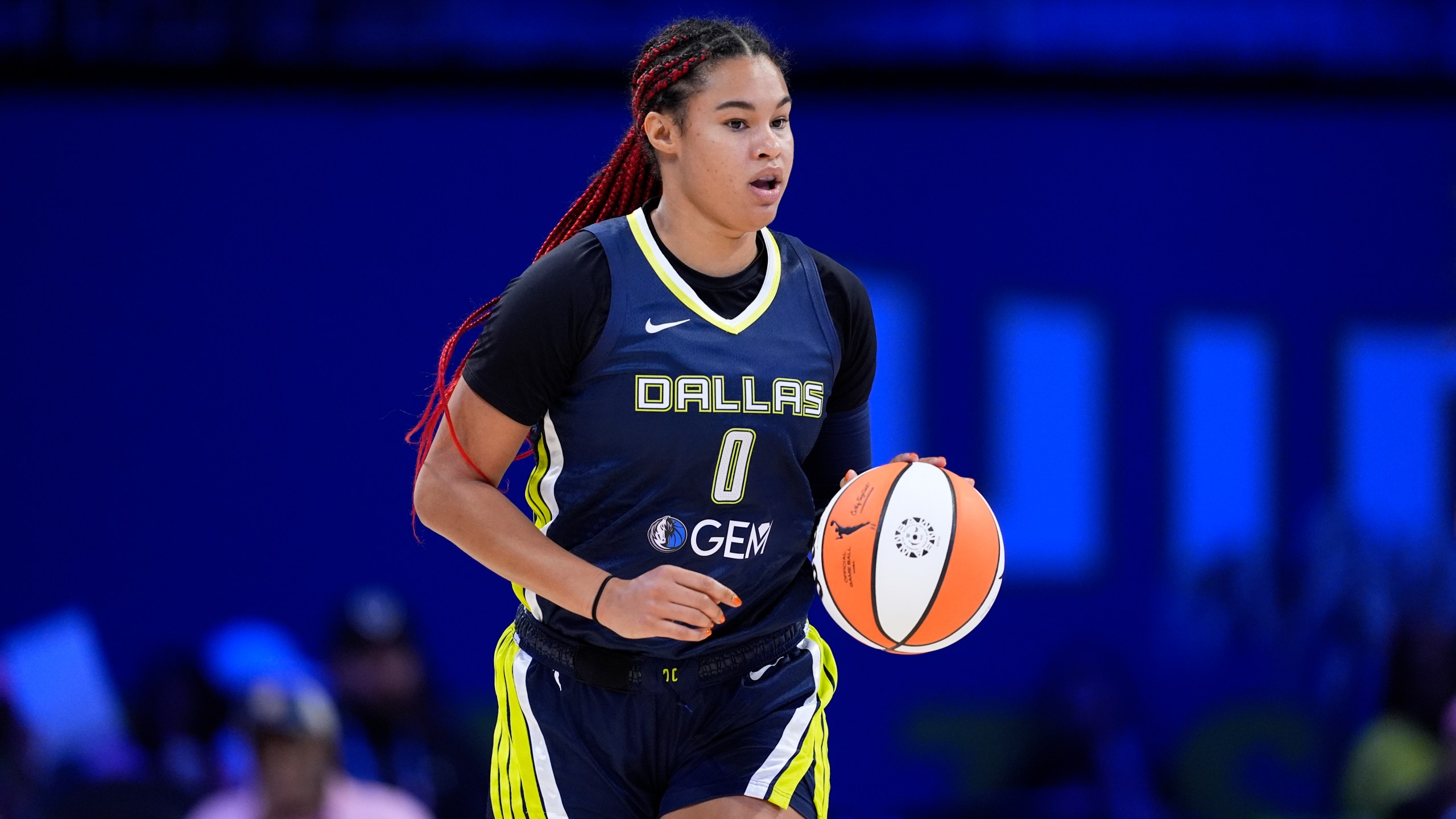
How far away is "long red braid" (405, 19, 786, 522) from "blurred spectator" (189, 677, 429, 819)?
238cm

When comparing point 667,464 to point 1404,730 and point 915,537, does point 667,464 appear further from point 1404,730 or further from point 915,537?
point 1404,730

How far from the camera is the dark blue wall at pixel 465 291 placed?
606 centimetres

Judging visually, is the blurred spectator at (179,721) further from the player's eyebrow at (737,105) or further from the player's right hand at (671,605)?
the player's eyebrow at (737,105)

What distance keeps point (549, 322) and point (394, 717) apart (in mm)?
3812

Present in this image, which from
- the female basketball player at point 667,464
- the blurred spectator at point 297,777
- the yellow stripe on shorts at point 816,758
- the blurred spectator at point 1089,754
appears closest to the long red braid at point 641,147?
the female basketball player at point 667,464

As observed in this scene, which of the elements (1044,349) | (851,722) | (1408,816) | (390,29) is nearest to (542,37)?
(390,29)

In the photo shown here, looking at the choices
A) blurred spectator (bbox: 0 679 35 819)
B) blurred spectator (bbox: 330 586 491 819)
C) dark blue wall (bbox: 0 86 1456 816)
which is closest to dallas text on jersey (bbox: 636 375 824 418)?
dark blue wall (bbox: 0 86 1456 816)

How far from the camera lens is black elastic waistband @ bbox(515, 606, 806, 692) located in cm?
273

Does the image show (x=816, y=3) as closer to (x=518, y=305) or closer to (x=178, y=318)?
(x=178, y=318)

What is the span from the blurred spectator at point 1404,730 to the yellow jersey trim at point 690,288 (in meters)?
4.81

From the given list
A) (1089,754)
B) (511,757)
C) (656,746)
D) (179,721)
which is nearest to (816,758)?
(656,746)

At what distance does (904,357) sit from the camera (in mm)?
6613

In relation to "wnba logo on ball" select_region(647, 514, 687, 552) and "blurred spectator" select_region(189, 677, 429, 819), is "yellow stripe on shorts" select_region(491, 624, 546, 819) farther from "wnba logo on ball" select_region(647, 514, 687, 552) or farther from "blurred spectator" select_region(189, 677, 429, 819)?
"blurred spectator" select_region(189, 677, 429, 819)

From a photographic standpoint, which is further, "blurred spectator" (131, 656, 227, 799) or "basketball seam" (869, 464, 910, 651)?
"blurred spectator" (131, 656, 227, 799)
